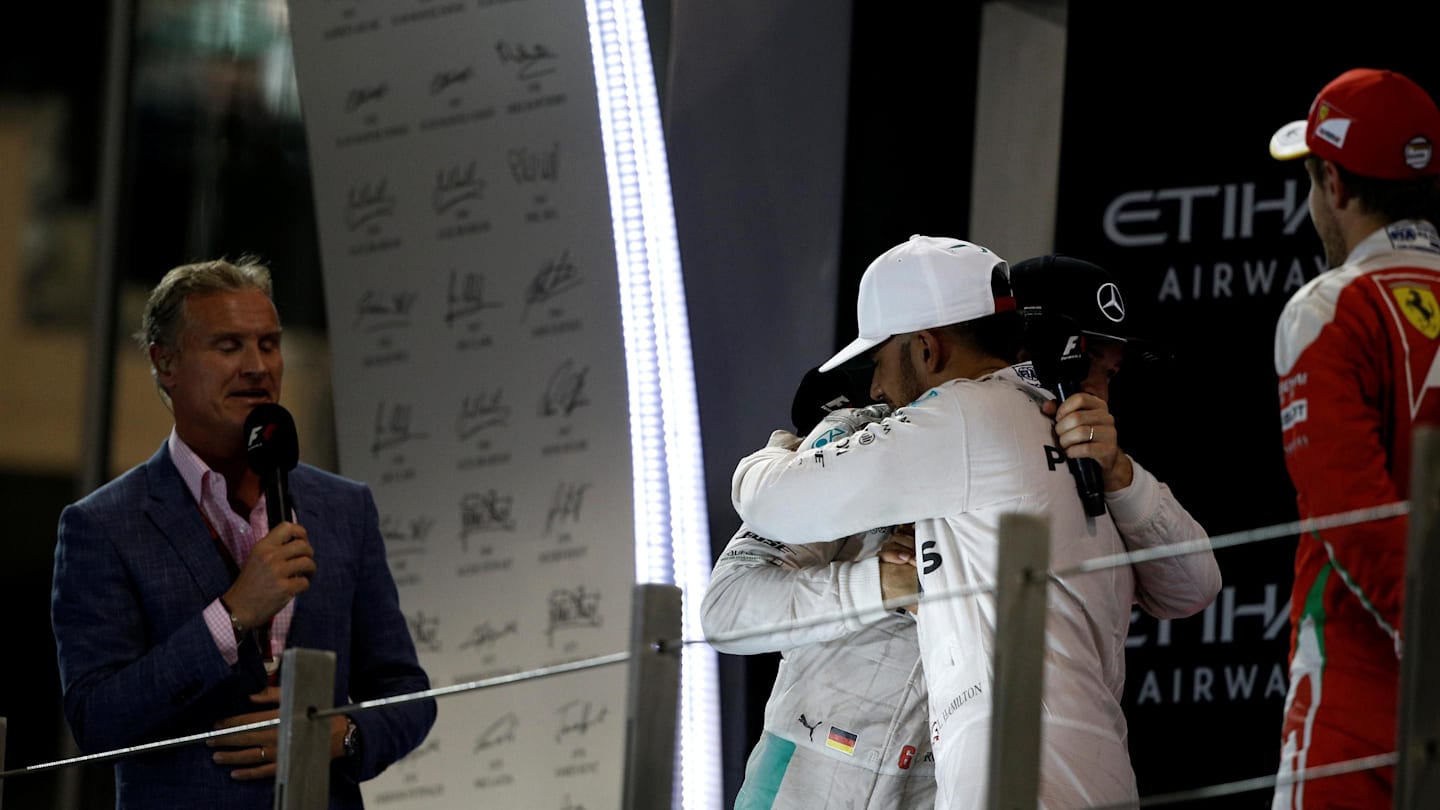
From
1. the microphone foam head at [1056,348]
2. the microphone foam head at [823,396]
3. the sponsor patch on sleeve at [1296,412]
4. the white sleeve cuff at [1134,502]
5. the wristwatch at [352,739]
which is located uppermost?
the microphone foam head at [1056,348]

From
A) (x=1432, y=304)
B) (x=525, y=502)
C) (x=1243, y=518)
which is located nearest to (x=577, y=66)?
(x=525, y=502)

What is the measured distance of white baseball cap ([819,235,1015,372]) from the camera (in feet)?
7.87

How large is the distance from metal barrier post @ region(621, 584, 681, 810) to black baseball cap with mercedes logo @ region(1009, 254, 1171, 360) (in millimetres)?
793

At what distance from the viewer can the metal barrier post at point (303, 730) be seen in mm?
2262

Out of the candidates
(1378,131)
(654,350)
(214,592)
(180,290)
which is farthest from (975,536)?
(654,350)

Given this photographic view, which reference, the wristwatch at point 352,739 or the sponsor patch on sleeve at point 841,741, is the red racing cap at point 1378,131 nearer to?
the sponsor patch on sleeve at point 841,741

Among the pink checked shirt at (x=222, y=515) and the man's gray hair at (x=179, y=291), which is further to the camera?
the man's gray hair at (x=179, y=291)

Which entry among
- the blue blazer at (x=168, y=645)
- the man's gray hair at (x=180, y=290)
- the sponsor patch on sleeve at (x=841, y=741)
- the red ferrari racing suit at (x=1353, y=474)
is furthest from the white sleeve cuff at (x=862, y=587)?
the man's gray hair at (x=180, y=290)

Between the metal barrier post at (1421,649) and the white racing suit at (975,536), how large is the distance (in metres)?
0.49

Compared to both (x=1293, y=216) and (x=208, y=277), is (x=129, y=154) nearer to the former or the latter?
(x=208, y=277)

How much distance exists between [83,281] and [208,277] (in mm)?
3151
